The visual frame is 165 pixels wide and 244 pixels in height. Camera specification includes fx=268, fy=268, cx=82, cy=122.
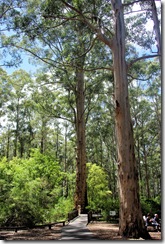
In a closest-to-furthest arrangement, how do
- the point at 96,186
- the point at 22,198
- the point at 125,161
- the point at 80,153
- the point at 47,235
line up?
the point at 125,161, the point at 47,235, the point at 22,198, the point at 80,153, the point at 96,186

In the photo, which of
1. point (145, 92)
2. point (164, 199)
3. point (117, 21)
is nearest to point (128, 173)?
point (164, 199)

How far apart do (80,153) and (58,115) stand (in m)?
3.70

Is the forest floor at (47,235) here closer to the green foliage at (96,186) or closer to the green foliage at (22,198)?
the green foliage at (22,198)

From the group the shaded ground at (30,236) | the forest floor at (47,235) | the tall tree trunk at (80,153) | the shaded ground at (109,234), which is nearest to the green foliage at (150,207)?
the tall tree trunk at (80,153)

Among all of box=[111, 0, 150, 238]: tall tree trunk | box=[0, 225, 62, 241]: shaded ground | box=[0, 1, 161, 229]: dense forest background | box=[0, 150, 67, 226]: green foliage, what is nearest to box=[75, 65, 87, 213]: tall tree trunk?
box=[0, 1, 161, 229]: dense forest background

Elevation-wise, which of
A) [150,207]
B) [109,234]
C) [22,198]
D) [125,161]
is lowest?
[150,207]

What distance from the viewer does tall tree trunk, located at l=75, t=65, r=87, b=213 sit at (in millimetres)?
12539

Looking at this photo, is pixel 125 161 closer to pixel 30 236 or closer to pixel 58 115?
pixel 30 236

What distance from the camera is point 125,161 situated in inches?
211

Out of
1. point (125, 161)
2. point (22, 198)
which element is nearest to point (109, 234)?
point (125, 161)

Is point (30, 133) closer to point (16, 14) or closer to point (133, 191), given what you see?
point (16, 14)

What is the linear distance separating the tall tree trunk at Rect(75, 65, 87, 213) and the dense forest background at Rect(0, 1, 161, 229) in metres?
0.45

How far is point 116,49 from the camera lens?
6031 mm

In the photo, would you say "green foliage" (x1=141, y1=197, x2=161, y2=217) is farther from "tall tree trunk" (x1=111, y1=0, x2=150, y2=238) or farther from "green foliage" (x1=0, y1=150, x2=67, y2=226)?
"tall tree trunk" (x1=111, y1=0, x2=150, y2=238)
